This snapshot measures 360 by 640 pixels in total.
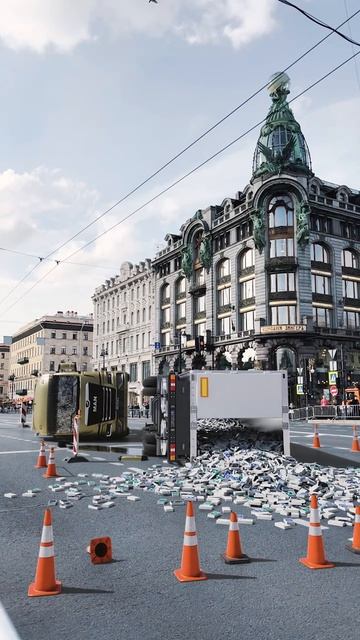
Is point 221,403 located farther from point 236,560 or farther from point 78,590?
point 78,590

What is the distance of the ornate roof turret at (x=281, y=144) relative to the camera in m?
51.0

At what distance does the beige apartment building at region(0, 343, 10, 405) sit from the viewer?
141875 mm

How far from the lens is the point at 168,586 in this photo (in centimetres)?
543

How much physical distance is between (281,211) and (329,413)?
68.6 ft

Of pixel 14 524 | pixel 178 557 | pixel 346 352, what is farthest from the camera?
pixel 346 352

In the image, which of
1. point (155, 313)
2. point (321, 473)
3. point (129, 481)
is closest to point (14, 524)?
point (129, 481)

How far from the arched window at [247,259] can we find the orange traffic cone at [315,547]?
158 ft

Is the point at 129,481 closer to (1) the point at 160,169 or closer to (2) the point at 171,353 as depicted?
(1) the point at 160,169

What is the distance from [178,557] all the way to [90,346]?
102m

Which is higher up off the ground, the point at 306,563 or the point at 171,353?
the point at 171,353

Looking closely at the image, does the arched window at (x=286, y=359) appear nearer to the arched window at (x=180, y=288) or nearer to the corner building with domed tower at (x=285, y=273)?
the corner building with domed tower at (x=285, y=273)

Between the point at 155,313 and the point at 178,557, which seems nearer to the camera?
the point at 178,557

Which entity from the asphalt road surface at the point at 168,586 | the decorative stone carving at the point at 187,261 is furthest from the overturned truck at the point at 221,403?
the decorative stone carving at the point at 187,261

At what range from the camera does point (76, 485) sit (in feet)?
37.0
